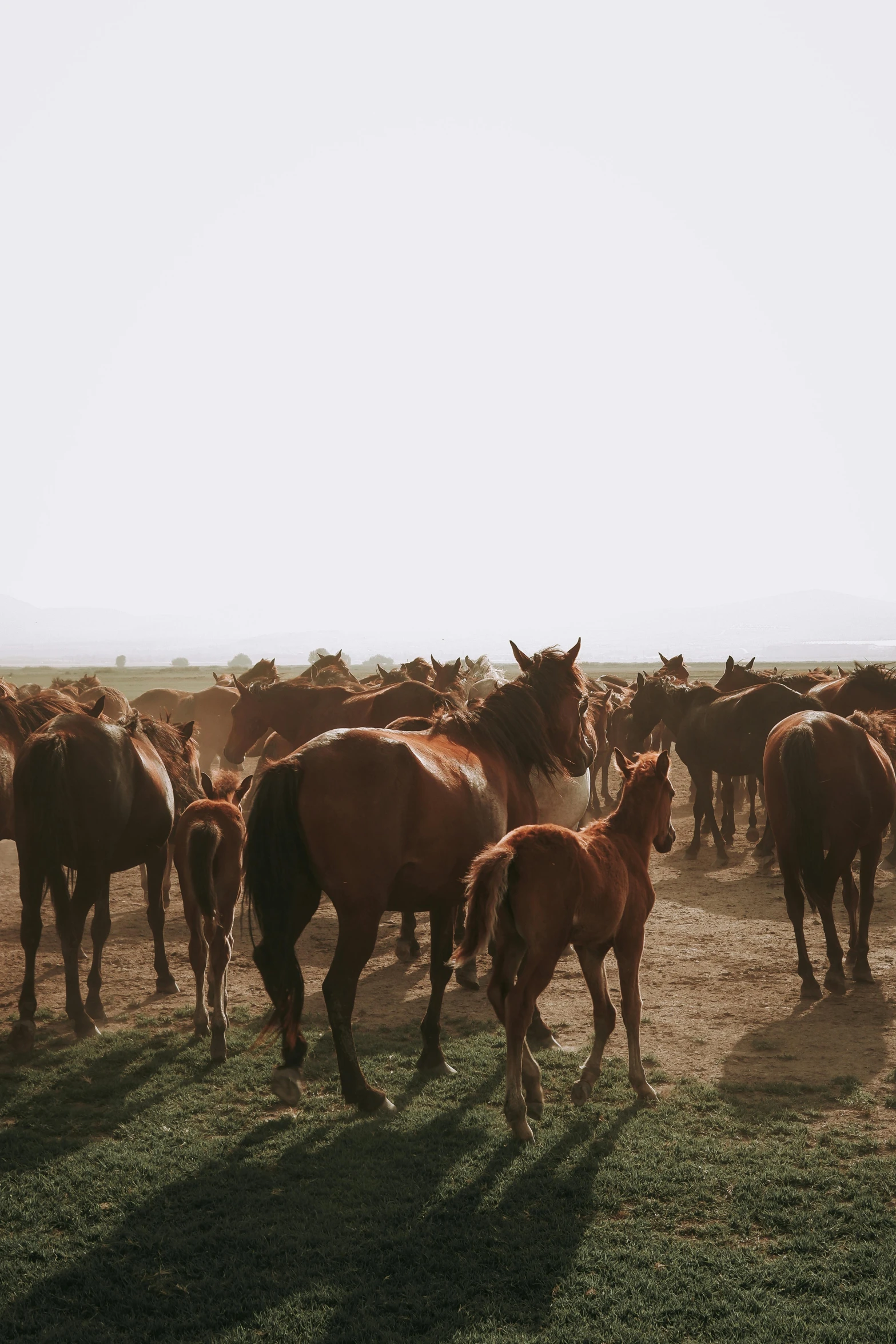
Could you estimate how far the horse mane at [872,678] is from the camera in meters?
13.3

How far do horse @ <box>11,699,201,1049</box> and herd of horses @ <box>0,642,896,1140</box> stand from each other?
2 centimetres

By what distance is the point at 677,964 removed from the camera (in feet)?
29.8

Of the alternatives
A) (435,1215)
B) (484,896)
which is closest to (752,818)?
(484,896)

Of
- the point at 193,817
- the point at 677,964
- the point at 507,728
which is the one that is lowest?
the point at 677,964

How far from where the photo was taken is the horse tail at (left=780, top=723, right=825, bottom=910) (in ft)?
26.5

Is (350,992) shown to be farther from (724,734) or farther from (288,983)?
(724,734)

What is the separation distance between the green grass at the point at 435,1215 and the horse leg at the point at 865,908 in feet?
7.92

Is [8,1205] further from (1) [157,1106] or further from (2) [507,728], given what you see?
(2) [507,728]

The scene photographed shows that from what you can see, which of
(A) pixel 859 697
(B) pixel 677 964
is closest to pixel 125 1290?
(B) pixel 677 964

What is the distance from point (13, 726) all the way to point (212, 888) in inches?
125

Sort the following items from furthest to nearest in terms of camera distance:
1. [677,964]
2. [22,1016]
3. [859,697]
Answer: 1. [859,697]
2. [677,964]
3. [22,1016]

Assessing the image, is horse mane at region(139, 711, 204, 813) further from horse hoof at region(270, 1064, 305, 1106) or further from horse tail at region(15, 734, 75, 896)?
horse hoof at region(270, 1064, 305, 1106)

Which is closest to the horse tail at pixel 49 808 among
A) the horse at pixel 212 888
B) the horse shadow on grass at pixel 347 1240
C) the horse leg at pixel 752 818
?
the horse at pixel 212 888

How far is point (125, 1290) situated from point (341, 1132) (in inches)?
63.4
